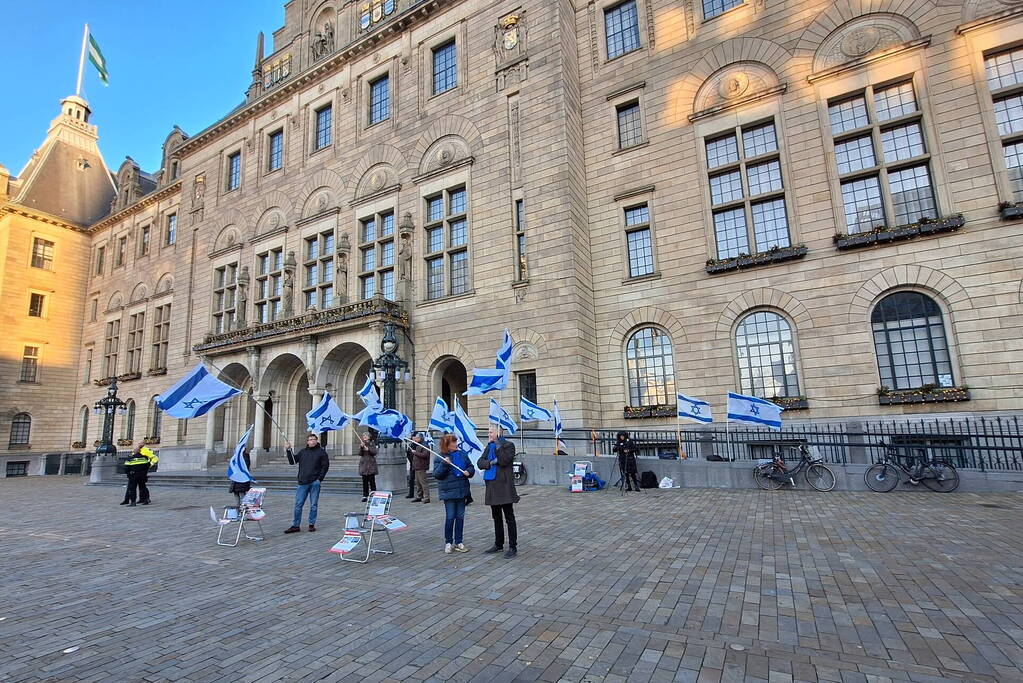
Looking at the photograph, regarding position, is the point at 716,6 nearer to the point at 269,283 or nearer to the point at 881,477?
the point at 881,477

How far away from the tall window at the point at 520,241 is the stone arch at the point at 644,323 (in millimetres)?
4533

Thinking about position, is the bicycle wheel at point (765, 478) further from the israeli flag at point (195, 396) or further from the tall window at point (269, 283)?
the tall window at point (269, 283)

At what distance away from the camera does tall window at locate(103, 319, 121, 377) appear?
4166 cm

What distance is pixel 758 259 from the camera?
19.4m

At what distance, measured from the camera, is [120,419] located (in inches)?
1535

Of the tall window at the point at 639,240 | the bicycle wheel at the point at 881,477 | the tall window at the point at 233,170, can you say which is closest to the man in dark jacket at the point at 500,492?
the bicycle wheel at the point at 881,477

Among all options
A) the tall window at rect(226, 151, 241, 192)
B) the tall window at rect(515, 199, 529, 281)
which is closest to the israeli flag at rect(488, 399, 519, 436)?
the tall window at rect(515, 199, 529, 281)

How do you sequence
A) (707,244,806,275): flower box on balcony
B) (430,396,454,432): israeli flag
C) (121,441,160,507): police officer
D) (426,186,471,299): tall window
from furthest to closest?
(426,186,471,299): tall window → (707,244,806,275): flower box on balcony → (121,441,160,507): police officer → (430,396,454,432): israeli flag

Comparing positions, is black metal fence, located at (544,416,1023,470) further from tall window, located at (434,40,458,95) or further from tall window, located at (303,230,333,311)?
tall window, located at (434,40,458,95)

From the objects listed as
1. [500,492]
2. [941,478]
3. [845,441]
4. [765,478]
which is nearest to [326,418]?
[500,492]

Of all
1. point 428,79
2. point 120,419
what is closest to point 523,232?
point 428,79

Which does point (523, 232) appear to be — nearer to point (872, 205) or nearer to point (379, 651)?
point (872, 205)

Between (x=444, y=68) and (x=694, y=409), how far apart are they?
70.7ft

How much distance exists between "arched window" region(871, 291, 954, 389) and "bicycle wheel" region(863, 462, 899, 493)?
4908 millimetres
